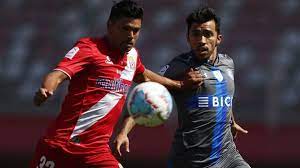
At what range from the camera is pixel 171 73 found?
712 centimetres

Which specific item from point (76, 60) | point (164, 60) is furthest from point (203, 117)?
point (164, 60)

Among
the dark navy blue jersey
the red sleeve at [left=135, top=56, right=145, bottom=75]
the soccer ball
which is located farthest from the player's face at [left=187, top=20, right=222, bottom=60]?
the soccer ball

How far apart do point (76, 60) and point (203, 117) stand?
1.34 m

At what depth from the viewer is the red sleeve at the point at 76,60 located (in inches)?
247

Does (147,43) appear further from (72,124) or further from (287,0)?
(72,124)

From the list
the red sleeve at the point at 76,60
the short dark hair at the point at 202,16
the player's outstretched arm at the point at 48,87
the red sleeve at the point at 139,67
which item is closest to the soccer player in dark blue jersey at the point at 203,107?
the short dark hair at the point at 202,16

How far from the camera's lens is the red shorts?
21.4 feet

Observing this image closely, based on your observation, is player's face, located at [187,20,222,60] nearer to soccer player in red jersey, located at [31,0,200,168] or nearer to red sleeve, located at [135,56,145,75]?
red sleeve, located at [135,56,145,75]

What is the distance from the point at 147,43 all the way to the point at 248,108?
2.87 metres

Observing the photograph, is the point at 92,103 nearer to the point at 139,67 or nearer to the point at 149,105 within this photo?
the point at 149,105

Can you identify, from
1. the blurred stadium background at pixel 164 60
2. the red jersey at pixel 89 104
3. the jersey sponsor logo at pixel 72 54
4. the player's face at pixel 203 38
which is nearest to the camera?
the jersey sponsor logo at pixel 72 54

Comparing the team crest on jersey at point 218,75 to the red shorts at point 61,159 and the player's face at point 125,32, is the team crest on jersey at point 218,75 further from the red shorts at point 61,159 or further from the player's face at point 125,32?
the red shorts at point 61,159

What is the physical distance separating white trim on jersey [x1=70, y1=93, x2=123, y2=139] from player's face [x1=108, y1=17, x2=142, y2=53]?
17.4 inches

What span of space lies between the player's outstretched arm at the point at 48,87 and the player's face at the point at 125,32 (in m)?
0.63
